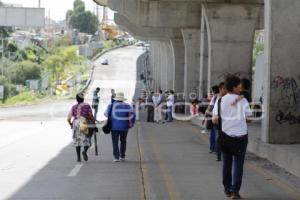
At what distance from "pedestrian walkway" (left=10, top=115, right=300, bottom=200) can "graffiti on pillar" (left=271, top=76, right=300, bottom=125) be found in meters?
1.34

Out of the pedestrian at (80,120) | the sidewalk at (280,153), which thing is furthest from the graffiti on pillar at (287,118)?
the pedestrian at (80,120)

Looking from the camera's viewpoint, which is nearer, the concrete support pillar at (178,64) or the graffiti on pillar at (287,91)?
the graffiti on pillar at (287,91)

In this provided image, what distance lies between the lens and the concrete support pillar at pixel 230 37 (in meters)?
31.2

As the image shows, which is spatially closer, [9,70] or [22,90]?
[22,90]

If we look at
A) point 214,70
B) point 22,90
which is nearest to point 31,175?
point 214,70

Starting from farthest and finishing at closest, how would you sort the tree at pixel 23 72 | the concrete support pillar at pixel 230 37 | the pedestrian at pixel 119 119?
the tree at pixel 23 72
the concrete support pillar at pixel 230 37
the pedestrian at pixel 119 119

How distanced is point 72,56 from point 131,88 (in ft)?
206

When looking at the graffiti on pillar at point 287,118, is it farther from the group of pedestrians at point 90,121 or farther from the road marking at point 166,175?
the group of pedestrians at point 90,121

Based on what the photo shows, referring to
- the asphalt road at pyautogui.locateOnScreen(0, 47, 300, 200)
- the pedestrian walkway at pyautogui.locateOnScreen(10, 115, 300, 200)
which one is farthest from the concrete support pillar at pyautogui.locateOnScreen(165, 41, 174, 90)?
the pedestrian walkway at pyautogui.locateOnScreen(10, 115, 300, 200)

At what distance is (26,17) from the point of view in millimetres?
58781

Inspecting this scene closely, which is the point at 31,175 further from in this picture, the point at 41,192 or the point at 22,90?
the point at 22,90

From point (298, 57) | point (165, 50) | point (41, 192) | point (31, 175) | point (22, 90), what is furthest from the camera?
point (22, 90)

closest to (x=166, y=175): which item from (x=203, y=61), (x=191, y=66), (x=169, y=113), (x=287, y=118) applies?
(x=287, y=118)

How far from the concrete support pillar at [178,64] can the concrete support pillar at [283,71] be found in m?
34.4
